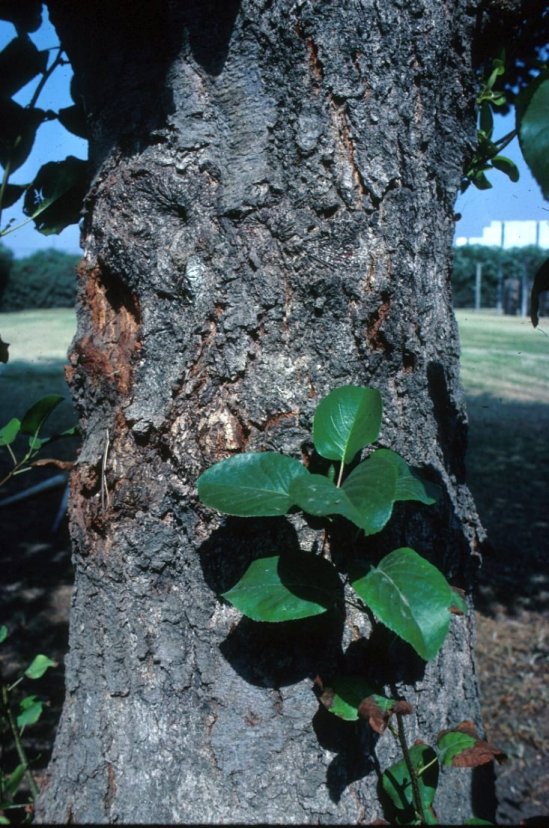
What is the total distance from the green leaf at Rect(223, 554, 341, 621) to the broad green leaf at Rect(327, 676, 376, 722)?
0.47 feet

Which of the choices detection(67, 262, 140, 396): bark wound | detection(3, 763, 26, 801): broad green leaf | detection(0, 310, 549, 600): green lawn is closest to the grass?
detection(0, 310, 549, 600): green lawn

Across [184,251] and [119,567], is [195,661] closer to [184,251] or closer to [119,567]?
[119,567]

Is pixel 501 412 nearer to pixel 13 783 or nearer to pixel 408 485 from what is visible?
pixel 13 783

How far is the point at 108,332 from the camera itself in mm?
1249

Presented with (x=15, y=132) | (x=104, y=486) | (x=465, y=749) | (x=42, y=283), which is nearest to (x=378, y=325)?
(x=104, y=486)

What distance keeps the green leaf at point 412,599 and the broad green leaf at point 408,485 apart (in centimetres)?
9

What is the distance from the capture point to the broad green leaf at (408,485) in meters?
0.99

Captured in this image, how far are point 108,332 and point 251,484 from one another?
44 cm

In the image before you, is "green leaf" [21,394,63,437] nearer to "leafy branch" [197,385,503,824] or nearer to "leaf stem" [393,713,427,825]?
"leafy branch" [197,385,503,824]

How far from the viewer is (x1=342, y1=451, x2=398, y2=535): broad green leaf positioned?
87 cm

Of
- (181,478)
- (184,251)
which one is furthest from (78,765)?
(184,251)

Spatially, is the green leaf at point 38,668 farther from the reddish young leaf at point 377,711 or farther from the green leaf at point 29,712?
the reddish young leaf at point 377,711

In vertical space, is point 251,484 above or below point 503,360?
above

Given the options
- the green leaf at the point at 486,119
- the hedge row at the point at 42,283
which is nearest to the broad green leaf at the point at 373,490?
the green leaf at the point at 486,119
